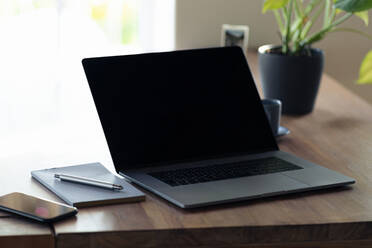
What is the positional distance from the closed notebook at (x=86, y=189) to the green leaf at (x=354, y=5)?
68 cm

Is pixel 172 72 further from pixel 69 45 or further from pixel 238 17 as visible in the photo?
pixel 69 45

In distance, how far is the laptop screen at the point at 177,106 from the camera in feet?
3.93

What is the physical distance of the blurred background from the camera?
2.56 metres

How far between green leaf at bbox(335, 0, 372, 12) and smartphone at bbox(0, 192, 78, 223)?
0.82m

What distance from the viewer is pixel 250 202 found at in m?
1.07

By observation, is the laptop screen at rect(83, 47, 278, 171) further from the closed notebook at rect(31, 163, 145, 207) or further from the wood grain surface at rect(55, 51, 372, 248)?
the wood grain surface at rect(55, 51, 372, 248)

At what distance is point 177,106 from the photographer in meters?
1.27

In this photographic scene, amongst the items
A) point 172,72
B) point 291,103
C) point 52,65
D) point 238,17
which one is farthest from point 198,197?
point 52,65

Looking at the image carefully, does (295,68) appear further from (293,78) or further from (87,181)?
(87,181)

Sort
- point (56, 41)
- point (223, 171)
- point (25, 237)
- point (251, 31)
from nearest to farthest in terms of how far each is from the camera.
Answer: point (25, 237), point (223, 171), point (251, 31), point (56, 41)

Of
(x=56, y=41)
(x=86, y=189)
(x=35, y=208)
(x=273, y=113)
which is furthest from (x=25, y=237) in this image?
(x=56, y=41)

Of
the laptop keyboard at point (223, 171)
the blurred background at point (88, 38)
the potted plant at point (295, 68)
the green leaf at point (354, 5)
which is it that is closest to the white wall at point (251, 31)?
the blurred background at point (88, 38)

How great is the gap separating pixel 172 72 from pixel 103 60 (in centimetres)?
15

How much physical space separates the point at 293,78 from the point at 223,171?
58 centimetres
